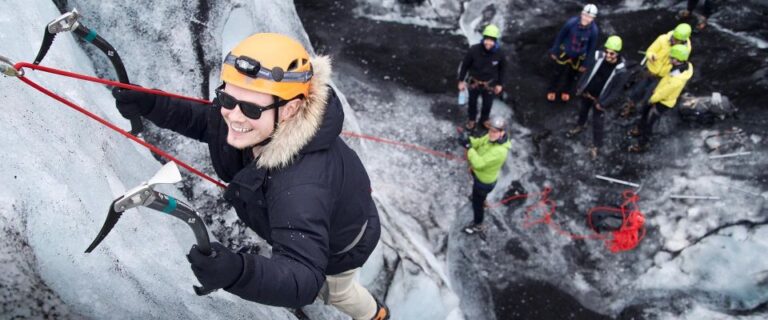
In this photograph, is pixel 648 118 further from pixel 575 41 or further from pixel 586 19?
pixel 586 19

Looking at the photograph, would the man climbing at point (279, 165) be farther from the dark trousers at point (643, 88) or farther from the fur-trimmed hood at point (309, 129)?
the dark trousers at point (643, 88)

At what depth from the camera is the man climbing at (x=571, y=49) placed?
793 cm

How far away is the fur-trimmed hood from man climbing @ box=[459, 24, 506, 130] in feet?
15.2

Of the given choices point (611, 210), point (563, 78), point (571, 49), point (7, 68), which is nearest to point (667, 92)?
point (571, 49)

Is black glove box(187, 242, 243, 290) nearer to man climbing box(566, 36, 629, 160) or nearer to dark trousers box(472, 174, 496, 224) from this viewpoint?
dark trousers box(472, 174, 496, 224)

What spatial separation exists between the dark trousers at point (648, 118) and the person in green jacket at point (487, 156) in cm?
278

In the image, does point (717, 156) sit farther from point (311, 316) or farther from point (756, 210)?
point (311, 316)

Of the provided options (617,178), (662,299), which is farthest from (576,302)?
(617,178)

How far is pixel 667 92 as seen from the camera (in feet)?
23.9

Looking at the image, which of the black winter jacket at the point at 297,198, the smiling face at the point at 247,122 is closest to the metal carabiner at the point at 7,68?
the black winter jacket at the point at 297,198

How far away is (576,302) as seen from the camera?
6699mm

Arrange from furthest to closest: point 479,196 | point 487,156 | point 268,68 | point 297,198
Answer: point 479,196
point 487,156
point 268,68
point 297,198

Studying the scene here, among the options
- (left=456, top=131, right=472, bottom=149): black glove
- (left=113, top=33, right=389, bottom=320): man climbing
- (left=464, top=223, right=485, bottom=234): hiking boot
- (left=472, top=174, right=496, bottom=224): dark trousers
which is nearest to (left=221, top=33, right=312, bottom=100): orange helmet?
(left=113, top=33, right=389, bottom=320): man climbing

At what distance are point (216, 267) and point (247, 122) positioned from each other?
0.81 meters
